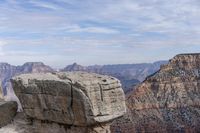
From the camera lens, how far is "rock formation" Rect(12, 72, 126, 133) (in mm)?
16453

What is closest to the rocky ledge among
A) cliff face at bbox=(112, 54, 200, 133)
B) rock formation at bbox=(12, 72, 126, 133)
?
rock formation at bbox=(12, 72, 126, 133)

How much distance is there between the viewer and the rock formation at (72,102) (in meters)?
16.5

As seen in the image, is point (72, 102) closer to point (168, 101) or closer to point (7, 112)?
point (7, 112)

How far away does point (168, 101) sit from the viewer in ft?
313

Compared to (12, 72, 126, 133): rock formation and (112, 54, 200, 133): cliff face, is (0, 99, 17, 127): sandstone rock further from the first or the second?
(112, 54, 200, 133): cliff face

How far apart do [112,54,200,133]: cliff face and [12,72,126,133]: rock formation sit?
229ft

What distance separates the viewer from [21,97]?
780 inches

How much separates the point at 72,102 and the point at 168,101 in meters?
80.2

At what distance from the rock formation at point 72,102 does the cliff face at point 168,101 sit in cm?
6984

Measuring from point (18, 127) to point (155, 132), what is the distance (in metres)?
72.9

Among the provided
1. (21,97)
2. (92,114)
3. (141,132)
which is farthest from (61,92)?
(141,132)

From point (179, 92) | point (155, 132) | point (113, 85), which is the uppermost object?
point (113, 85)

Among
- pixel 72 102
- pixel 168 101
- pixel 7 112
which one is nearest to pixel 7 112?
pixel 7 112

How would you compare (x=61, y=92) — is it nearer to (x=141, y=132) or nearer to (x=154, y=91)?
(x=141, y=132)
